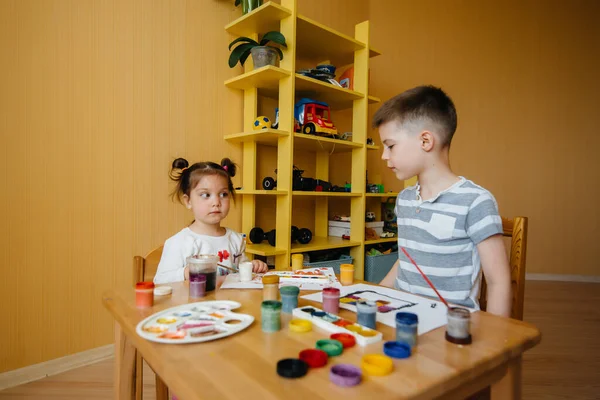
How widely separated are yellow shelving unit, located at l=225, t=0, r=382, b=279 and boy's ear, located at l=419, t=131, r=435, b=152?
104cm

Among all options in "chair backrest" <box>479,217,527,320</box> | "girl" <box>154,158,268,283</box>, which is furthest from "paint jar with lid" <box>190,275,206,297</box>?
"chair backrest" <box>479,217,527,320</box>

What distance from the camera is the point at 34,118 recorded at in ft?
5.39

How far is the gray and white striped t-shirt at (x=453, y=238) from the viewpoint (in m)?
0.96

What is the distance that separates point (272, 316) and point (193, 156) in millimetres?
1679

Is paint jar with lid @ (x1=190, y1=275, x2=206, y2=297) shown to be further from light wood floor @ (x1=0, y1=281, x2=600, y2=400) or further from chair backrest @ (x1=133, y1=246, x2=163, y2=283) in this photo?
light wood floor @ (x1=0, y1=281, x2=600, y2=400)

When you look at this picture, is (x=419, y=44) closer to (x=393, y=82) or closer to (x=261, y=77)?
(x=393, y=82)

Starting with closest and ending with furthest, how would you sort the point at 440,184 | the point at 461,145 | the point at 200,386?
the point at 200,386
the point at 440,184
the point at 461,145

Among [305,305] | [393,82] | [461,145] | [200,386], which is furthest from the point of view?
[461,145]

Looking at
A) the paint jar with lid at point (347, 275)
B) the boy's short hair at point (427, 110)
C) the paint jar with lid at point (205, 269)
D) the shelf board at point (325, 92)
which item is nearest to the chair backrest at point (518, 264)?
the boy's short hair at point (427, 110)

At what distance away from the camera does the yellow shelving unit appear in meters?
2.07

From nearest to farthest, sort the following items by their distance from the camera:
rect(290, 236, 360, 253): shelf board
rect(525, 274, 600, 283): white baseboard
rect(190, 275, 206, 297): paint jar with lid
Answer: rect(190, 275, 206, 297): paint jar with lid < rect(290, 236, 360, 253): shelf board < rect(525, 274, 600, 283): white baseboard

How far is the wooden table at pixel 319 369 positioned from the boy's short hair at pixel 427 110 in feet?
1.86

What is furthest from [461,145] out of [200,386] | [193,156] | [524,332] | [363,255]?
[200,386]

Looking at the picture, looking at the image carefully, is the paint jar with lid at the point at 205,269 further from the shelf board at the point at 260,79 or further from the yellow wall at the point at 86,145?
the shelf board at the point at 260,79
